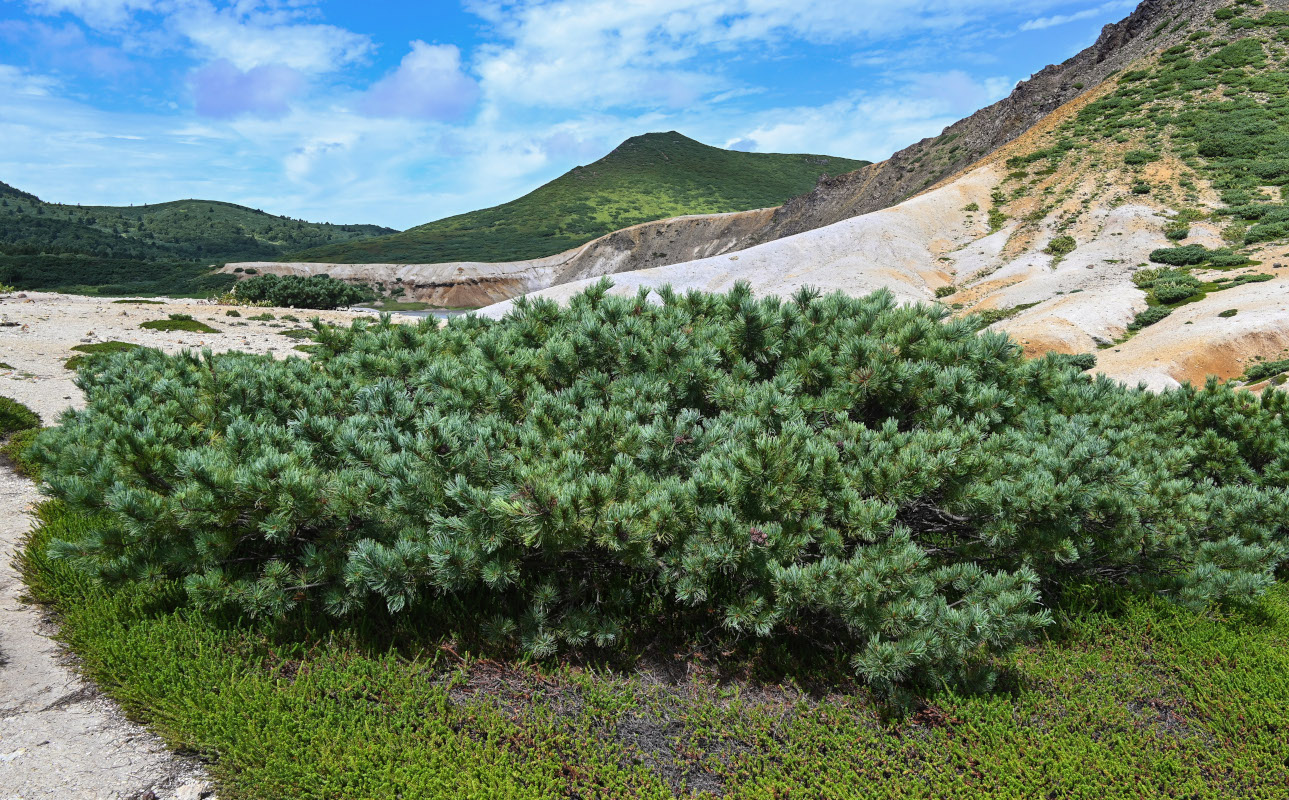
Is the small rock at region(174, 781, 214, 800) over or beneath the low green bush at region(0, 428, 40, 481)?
beneath

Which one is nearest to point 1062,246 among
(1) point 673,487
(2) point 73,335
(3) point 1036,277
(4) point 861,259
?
(3) point 1036,277

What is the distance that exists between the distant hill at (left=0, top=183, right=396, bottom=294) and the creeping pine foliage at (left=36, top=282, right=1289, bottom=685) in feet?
242

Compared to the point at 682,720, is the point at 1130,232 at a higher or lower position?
higher

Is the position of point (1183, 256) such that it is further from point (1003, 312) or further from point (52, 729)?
point (52, 729)

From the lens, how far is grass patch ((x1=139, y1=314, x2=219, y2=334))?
74.9ft

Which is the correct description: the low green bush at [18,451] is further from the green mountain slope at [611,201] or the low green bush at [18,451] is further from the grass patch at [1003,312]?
the green mountain slope at [611,201]

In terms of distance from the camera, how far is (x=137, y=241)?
125m

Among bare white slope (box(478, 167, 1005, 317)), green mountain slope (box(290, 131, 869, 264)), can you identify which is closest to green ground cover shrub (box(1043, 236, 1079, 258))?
bare white slope (box(478, 167, 1005, 317))

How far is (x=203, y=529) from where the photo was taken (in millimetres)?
4363

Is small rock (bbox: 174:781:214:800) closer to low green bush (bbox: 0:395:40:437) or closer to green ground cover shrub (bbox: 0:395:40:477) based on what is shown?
green ground cover shrub (bbox: 0:395:40:477)

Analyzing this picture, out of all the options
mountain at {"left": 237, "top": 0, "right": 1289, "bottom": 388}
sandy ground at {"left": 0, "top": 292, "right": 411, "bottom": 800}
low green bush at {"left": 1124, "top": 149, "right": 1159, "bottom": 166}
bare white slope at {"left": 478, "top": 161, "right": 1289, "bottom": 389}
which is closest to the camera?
sandy ground at {"left": 0, "top": 292, "right": 411, "bottom": 800}

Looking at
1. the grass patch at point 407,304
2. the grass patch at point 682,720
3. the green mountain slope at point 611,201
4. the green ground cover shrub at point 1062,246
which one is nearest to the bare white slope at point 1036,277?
the green ground cover shrub at point 1062,246

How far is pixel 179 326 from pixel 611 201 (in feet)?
461

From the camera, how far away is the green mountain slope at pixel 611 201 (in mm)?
120625
